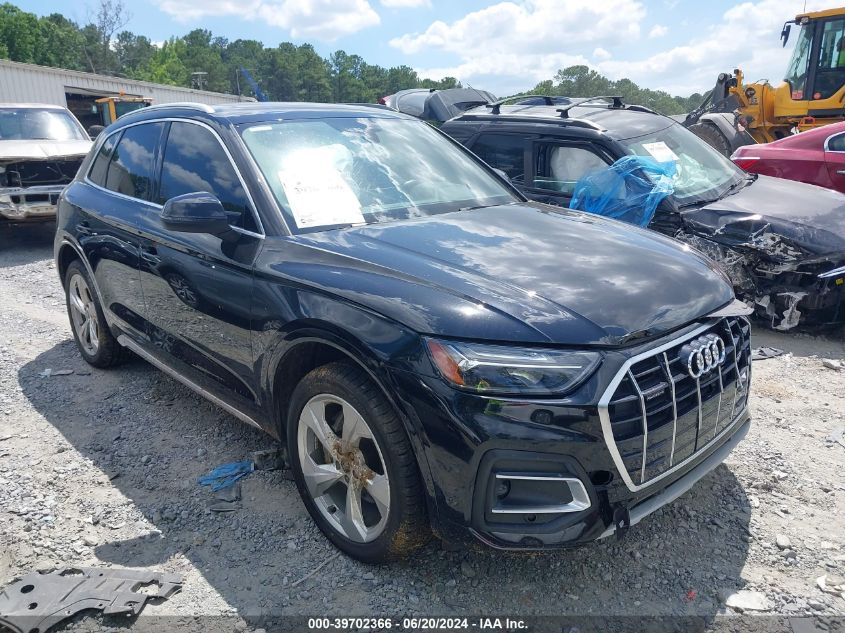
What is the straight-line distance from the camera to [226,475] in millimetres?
3523

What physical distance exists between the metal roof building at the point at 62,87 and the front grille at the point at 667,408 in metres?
19.6

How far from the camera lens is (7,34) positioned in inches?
2621

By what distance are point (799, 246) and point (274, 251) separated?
13.5 ft

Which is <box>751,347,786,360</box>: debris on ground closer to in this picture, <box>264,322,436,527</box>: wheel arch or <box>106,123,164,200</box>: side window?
<box>264,322,436,527</box>: wheel arch

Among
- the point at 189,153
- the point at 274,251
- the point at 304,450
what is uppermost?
the point at 189,153

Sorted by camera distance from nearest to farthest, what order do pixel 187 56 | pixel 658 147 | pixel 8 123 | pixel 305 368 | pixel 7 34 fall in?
pixel 305 368 < pixel 658 147 < pixel 8 123 < pixel 7 34 < pixel 187 56

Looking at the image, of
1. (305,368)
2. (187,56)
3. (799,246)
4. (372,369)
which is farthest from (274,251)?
(187,56)

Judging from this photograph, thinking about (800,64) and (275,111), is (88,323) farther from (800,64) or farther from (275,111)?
(800,64)

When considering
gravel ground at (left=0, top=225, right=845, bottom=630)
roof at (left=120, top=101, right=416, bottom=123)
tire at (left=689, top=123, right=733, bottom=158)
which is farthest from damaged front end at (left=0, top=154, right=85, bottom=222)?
tire at (left=689, top=123, right=733, bottom=158)

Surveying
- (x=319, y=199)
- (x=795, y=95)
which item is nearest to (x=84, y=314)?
(x=319, y=199)

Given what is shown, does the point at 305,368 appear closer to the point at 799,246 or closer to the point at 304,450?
the point at 304,450

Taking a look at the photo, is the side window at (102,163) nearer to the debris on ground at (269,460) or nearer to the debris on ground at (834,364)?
the debris on ground at (269,460)

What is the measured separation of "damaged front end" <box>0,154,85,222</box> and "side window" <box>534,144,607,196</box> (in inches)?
262

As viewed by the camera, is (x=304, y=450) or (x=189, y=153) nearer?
(x=304, y=450)
